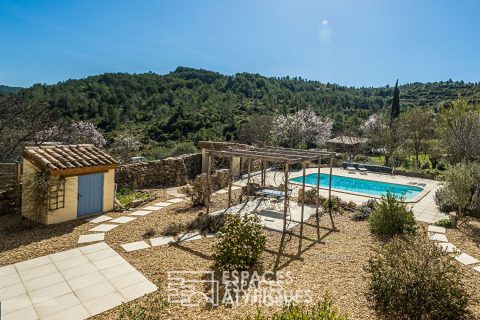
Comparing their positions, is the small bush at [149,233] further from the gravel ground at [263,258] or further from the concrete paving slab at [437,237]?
the concrete paving slab at [437,237]

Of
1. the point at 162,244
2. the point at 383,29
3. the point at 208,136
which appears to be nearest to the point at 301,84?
the point at 208,136

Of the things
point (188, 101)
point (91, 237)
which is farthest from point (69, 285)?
point (188, 101)

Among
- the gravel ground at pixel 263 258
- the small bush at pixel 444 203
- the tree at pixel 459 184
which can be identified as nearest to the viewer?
the gravel ground at pixel 263 258

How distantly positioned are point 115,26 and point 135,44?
868 centimetres

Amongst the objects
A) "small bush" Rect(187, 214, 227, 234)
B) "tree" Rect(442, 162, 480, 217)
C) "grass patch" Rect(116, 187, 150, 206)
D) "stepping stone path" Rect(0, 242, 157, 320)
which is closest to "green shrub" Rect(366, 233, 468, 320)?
"stepping stone path" Rect(0, 242, 157, 320)

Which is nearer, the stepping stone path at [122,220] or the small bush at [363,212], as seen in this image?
the stepping stone path at [122,220]

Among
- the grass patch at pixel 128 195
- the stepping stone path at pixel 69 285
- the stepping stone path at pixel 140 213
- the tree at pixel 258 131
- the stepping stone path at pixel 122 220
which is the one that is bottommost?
the stepping stone path at pixel 69 285

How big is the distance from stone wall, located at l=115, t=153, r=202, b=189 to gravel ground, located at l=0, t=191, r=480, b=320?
3.47 meters

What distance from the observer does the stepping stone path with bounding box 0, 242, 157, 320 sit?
175 inches

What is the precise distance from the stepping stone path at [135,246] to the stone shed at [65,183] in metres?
2.95

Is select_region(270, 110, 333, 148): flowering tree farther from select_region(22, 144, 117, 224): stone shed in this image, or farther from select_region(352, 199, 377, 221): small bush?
select_region(22, 144, 117, 224): stone shed

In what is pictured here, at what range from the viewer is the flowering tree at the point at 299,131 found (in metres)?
31.0

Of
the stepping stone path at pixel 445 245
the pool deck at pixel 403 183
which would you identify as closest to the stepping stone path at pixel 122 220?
the pool deck at pixel 403 183

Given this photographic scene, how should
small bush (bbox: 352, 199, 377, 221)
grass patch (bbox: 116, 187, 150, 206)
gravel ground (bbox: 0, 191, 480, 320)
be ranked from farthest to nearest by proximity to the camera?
1. grass patch (bbox: 116, 187, 150, 206)
2. small bush (bbox: 352, 199, 377, 221)
3. gravel ground (bbox: 0, 191, 480, 320)
